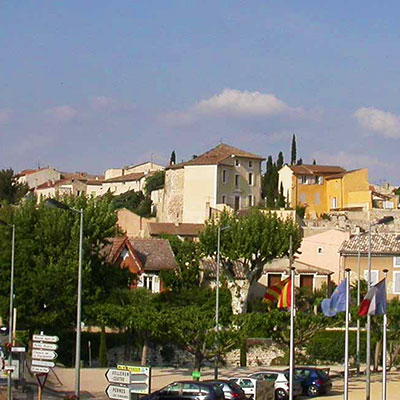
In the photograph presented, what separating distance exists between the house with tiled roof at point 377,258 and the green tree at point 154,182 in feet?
206

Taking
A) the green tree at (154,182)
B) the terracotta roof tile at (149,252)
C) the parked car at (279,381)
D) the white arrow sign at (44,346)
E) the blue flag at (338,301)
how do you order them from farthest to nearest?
the green tree at (154,182) < the terracotta roof tile at (149,252) < the parked car at (279,381) < the blue flag at (338,301) < the white arrow sign at (44,346)

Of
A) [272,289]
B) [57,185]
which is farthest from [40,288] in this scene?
[57,185]

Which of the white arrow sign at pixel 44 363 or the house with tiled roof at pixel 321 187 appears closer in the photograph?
the white arrow sign at pixel 44 363

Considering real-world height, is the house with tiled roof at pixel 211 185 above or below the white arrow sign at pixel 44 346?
above

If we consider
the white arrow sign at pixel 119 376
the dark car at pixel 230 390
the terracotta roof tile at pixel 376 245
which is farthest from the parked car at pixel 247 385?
the terracotta roof tile at pixel 376 245

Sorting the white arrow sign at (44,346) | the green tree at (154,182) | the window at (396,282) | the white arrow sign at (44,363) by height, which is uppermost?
the green tree at (154,182)

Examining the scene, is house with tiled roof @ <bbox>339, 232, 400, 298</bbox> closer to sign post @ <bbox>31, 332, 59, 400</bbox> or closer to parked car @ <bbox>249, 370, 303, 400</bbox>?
parked car @ <bbox>249, 370, 303, 400</bbox>

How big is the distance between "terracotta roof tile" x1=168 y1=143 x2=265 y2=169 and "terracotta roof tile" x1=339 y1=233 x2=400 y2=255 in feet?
112

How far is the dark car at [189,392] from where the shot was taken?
3400cm

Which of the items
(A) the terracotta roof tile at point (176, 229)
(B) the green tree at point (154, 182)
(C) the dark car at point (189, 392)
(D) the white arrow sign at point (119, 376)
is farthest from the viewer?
(B) the green tree at point (154, 182)

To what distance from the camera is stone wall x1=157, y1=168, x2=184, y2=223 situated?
119 metres

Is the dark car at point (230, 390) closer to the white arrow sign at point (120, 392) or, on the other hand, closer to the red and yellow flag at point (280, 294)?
the red and yellow flag at point (280, 294)

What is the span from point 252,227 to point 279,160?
224 feet

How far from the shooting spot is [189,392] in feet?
113
